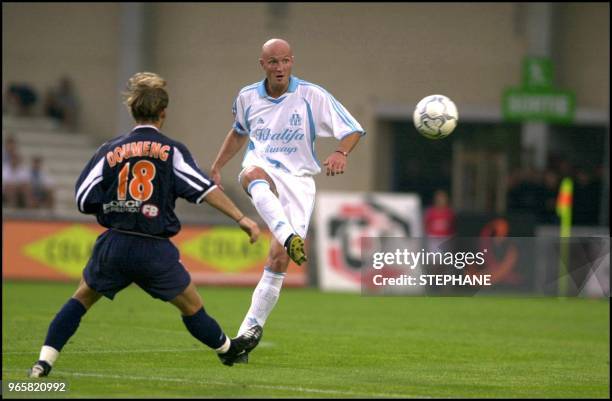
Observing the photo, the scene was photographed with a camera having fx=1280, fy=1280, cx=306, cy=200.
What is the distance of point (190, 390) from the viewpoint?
7.80 m

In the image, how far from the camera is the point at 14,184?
25422 millimetres

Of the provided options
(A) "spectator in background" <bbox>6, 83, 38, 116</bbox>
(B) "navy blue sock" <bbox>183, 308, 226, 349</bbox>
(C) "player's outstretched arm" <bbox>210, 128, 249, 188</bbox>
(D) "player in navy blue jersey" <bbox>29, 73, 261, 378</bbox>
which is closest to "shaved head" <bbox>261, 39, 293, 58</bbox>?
(C) "player's outstretched arm" <bbox>210, 128, 249, 188</bbox>

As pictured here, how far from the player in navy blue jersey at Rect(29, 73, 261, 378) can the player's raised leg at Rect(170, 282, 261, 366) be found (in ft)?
0.36

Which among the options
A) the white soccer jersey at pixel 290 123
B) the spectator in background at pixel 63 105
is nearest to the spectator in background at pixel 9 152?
the spectator in background at pixel 63 105

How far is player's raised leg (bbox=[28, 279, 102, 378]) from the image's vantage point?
8203 mm

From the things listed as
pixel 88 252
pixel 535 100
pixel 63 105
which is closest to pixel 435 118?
pixel 88 252

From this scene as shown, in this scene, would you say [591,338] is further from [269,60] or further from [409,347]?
[269,60]

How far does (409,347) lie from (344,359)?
152 cm

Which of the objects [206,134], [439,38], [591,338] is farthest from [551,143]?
[591,338]

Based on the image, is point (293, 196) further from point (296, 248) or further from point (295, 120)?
point (296, 248)

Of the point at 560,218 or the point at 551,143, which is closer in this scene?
the point at 560,218

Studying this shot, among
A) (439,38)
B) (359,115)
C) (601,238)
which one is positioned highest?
(439,38)

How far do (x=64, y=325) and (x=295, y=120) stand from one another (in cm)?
290

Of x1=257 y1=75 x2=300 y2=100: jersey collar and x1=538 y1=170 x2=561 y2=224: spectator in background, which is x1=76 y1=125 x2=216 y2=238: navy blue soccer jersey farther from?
x1=538 y1=170 x2=561 y2=224: spectator in background
